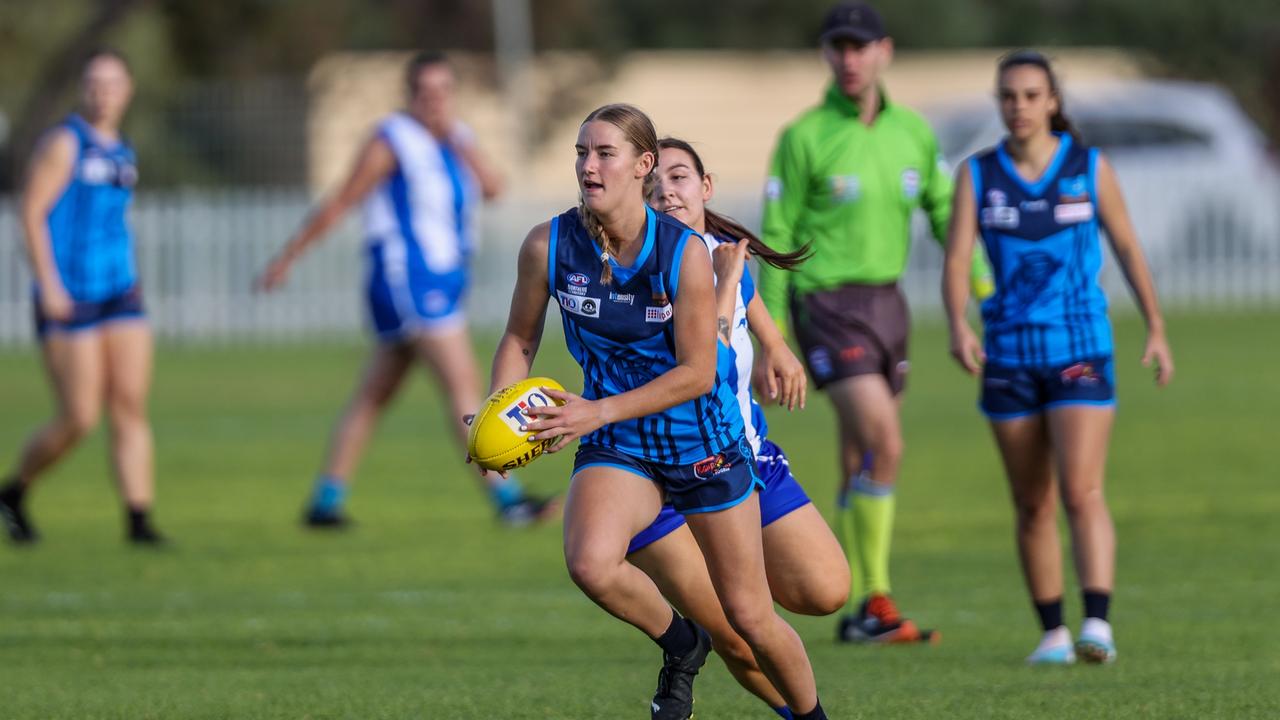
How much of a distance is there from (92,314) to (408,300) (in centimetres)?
181

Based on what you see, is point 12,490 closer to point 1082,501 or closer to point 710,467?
point 1082,501

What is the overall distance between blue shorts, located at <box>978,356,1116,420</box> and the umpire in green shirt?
0.80 meters

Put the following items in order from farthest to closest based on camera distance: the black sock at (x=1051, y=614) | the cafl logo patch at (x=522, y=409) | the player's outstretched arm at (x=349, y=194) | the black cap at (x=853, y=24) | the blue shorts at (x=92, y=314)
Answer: the player's outstretched arm at (x=349, y=194) → the blue shorts at (x=92, y=314) → the black cap at (x=853, y=24) → the black sock at (x=1051, y=614) → the cafl logo patch at (x=522, y=409)

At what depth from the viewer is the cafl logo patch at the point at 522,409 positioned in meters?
5.74

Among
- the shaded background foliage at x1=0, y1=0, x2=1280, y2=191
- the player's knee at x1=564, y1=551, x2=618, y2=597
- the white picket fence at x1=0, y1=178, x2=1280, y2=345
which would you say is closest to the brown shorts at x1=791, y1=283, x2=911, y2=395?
the player's knee at x1=564, y1=551, x2=618, y2=597

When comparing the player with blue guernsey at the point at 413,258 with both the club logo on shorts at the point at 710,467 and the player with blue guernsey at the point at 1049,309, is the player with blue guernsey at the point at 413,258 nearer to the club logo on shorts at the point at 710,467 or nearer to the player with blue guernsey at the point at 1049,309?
the player with blue guernsey at the point at 1049,309

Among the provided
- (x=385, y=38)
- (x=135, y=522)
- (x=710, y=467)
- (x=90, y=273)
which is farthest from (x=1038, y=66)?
(x=385, y=38)

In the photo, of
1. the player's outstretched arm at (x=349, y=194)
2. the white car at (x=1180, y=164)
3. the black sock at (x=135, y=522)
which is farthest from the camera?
the white car at (x=1180, y=164)

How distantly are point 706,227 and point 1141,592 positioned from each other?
408 cm

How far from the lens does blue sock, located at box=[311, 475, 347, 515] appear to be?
12.5m

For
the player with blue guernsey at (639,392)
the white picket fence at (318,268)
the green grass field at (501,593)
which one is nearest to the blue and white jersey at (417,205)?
the green grass field at (501,593)

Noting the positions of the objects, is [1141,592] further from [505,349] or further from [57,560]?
[57,560]

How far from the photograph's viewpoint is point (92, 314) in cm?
1155

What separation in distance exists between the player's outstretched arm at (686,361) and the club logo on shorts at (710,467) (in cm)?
24
